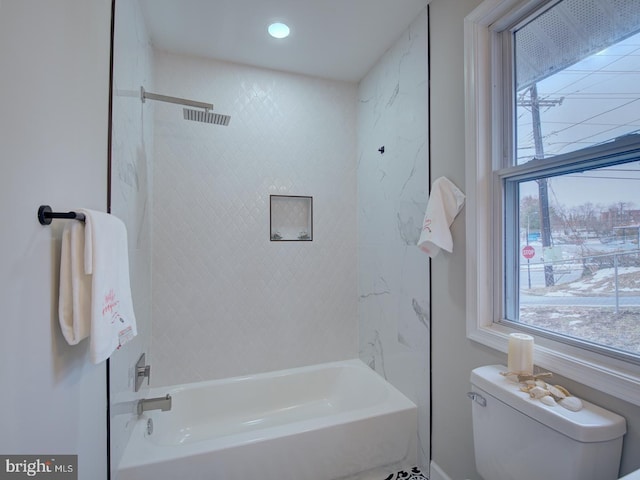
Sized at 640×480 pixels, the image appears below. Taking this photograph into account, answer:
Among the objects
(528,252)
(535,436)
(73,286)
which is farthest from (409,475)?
(73,286)

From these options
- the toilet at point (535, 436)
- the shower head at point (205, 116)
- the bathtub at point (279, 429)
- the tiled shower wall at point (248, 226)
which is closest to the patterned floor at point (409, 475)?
the bathtub at point (279, 429)

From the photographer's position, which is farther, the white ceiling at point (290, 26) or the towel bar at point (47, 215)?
the white ceiling at point (290, 26)

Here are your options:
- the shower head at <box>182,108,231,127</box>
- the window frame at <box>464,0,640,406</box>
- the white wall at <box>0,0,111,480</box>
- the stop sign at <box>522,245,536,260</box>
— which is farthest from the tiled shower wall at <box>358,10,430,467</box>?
the white wall at <box>0,0,111,480</box>

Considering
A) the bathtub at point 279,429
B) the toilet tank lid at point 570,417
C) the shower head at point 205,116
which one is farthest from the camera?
the shower head at point 205,116

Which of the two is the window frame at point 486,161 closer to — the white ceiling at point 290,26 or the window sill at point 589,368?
the window sill at point 589,368

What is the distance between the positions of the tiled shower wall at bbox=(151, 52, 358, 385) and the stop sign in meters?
1.49

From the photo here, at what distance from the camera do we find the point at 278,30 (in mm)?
1991

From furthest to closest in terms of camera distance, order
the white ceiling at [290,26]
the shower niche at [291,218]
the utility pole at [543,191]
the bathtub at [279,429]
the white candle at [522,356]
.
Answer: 1. the shower niche at [291,218]
2. the white ceiling at [290,26]
3. the bathtub at [279,429]
4. the utility pole at [543,191]
5. the white candle at [522,356]

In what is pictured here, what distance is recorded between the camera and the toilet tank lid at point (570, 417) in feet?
2.90

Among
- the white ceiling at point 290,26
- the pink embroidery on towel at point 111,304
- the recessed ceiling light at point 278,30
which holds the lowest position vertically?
the pink embroidery on towel at point 111,304

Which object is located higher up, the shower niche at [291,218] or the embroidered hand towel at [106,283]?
the shower niche at [291,218]

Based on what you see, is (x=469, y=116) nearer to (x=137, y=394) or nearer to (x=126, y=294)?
(x=126, y=294)

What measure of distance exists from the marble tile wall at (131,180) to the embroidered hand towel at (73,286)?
0.54m

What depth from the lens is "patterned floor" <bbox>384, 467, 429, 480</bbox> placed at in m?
1.82
